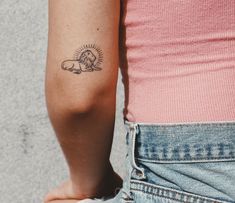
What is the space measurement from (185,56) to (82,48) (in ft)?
0.64

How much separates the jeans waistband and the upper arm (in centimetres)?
12

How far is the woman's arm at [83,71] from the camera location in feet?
3.52

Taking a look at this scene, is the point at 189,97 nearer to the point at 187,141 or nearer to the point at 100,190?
the point at 187,141

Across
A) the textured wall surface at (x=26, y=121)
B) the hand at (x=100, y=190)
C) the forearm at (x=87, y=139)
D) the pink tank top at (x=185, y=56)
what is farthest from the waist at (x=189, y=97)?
the textured wall surface at (x=26, y=121)

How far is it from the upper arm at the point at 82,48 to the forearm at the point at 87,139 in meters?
0.04

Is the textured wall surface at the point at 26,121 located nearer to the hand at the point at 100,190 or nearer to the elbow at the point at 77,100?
the hand at the point at 100,190

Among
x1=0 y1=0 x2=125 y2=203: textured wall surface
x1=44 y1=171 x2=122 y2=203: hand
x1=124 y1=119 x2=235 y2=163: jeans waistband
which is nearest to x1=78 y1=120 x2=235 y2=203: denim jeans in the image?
x1=124 y1=119 x2=235 y2=163: jeans waistband

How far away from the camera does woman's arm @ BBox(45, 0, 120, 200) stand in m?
1.07

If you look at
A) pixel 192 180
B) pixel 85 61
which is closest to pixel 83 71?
pixel 85 61

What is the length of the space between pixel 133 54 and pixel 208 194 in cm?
29

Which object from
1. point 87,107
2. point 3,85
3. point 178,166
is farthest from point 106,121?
point 3,85

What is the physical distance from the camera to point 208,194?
3.57 ft

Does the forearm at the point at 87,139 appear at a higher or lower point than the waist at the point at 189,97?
lower

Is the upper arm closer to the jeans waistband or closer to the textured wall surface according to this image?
the jeans waistband
